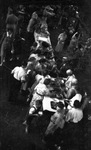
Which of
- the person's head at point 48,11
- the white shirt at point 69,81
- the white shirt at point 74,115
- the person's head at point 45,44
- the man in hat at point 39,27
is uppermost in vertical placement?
the person's head at point 48,11

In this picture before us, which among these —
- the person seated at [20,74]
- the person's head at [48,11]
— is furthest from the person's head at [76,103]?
the person's head at [48,11]

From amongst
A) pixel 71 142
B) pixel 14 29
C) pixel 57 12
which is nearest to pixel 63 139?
pixel 71 142

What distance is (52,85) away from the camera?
16234 millimetres

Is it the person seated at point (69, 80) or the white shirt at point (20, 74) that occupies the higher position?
the white shirt at point (20, 74)

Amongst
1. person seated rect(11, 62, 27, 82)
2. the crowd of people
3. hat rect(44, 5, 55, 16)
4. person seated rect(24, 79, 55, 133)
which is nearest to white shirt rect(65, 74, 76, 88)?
the crowd of people

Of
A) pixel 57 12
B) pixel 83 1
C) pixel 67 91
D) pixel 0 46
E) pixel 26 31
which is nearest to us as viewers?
pixel 67 91

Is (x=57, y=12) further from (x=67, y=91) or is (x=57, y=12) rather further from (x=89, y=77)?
(x=67, y=91)

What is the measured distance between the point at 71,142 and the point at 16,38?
24.4 ft

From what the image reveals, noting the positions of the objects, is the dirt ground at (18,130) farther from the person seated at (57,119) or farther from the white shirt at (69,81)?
the white shirt at (69,81)

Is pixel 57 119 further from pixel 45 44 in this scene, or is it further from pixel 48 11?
pixel 48 11

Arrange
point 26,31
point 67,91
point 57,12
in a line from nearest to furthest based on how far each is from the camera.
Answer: point 67,91 → point 26,31 → point 57,12

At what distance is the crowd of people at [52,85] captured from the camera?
1477 cm

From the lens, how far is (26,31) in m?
22.5

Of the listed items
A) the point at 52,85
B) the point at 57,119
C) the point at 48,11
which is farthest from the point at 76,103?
the point at 48,11
